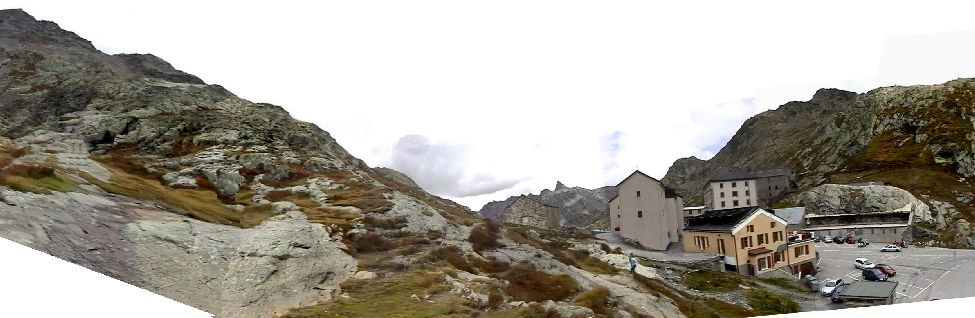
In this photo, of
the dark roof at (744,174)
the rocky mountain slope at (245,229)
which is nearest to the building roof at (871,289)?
the rocky mountain slope at (245,229)

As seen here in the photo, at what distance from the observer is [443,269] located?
16.8 metres

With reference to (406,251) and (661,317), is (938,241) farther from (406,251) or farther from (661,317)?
(406,251)

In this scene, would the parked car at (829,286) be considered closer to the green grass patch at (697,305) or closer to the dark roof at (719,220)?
the green grass patch at (697,305)

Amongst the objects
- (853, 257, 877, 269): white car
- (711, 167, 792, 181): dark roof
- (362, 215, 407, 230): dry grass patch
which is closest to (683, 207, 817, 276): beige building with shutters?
(853, 257, 877, 269): white car

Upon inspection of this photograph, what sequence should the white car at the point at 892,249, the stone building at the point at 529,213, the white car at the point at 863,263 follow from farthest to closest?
the stone building at the point at 529,213 < the white car at the point at 892,249 < the white car at the point at 863,263

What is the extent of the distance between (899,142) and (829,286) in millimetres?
9068

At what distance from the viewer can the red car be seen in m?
15.4

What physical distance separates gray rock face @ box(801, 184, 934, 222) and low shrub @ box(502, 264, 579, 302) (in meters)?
13.2

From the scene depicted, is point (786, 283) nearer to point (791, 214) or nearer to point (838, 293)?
point (838, 293)

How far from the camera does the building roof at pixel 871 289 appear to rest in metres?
13.6

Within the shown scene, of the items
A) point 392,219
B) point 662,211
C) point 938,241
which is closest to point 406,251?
point 392,219

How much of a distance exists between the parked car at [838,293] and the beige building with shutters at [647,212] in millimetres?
9058

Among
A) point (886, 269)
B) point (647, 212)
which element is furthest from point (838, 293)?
point (647, 212)

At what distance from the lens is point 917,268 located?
51.1 feet
